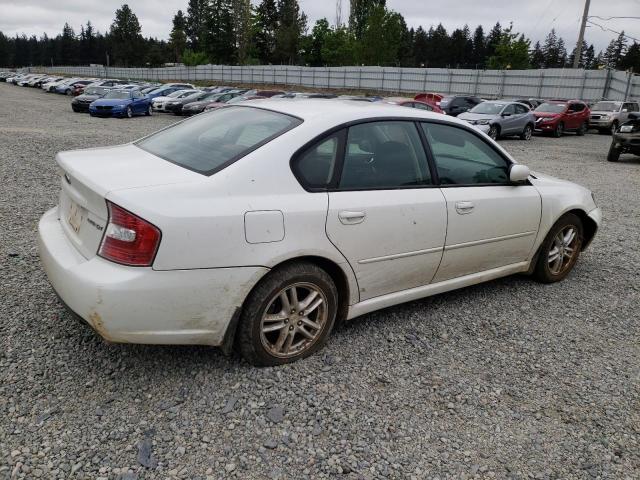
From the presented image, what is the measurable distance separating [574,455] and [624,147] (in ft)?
46.9

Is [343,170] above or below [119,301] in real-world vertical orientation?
above

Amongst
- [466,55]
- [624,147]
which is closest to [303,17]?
[466,55]

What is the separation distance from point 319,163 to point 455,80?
130 feet

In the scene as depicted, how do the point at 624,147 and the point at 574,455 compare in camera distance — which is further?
the point at 624,147

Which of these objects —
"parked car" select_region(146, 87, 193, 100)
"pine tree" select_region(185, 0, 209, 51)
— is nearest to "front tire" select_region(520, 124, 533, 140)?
"parked car" select_region(146, 87, 193, 100)

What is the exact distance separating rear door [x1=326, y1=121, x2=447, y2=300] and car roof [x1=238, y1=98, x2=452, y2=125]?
0.27ft

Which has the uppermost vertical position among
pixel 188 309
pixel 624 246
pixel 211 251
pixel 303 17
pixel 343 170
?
pixel 303 17

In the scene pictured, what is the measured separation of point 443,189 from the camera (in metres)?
3.58

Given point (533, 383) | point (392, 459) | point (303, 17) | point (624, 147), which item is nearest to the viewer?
point (392, 459)

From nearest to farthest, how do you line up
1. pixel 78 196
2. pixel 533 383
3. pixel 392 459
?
pixel 392 459 → pixel 78 196 → pixel 533 383

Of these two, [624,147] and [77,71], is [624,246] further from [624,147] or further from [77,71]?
[77,71]

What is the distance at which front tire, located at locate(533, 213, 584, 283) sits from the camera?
453cm

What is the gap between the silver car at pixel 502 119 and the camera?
18.4 meters

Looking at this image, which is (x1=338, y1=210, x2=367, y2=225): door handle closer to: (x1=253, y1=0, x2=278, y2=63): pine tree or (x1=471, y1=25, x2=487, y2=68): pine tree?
(x1=253, y1=0, x2=278, y2=63): pine tree
